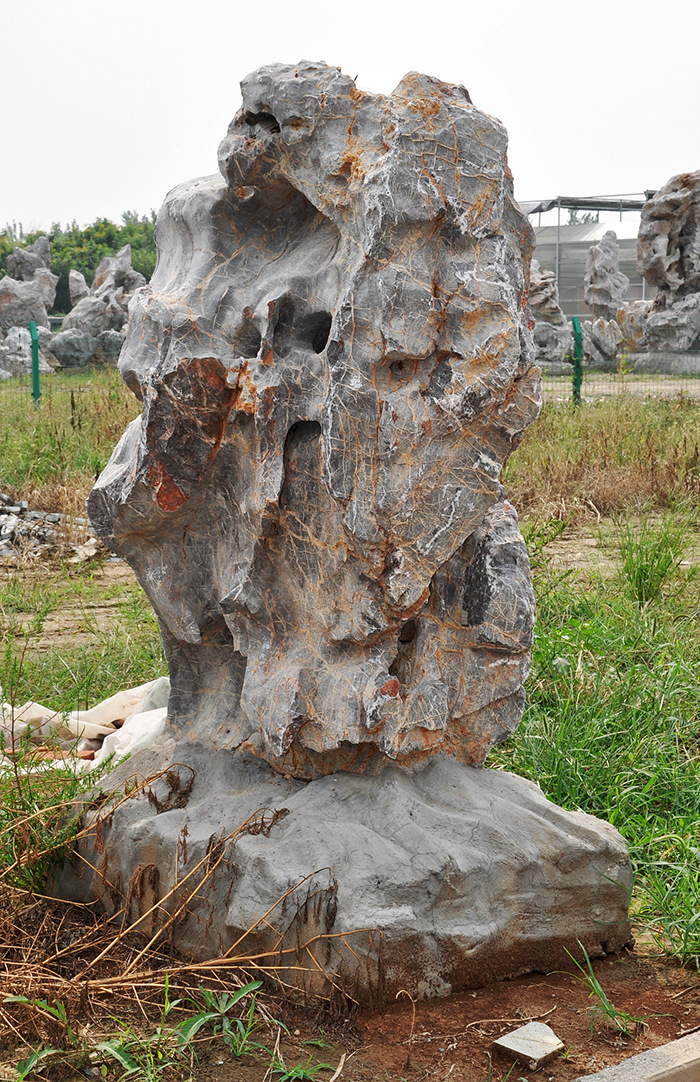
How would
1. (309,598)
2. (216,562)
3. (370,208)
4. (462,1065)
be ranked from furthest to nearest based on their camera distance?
(216,562) → (309,598) → (370,208) → (462,1065)

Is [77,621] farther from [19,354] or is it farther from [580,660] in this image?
[19,354]

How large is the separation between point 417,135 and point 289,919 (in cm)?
169

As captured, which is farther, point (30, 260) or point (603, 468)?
point (30, 260)

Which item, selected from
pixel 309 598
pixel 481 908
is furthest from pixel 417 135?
pixel 481 908

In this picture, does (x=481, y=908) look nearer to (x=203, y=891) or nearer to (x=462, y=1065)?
(x=462, y=1065)

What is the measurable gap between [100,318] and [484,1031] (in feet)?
78.0

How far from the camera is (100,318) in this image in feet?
79.6

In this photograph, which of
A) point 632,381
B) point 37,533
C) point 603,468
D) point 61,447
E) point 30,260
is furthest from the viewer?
point 30,260

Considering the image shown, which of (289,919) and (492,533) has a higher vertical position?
Answer: (492,533)

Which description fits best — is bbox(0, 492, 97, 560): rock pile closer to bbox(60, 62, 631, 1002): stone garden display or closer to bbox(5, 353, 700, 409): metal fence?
bbox(60, 62, 631, 1002): stone garden display

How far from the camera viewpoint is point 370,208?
215 cm

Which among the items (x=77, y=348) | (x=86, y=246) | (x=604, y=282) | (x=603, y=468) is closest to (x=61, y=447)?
(x=603, y=468)

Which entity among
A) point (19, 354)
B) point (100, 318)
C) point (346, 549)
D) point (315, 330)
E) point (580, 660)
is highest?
point (100, 318)

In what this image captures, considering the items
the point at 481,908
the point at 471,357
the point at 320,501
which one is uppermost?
the point at 471,357
